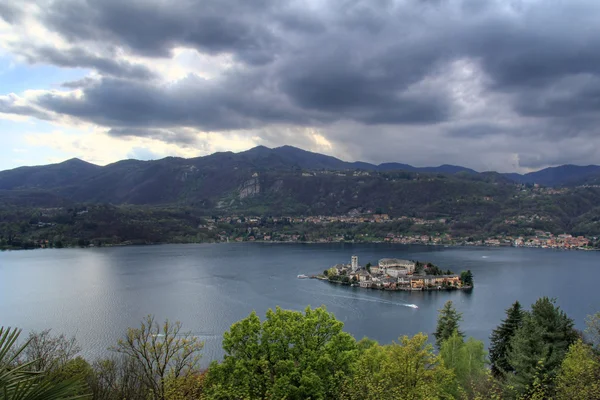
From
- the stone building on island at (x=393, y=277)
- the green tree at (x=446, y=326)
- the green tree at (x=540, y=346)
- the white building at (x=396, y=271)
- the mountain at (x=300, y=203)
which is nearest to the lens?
the green tree at (x=540, y=346)

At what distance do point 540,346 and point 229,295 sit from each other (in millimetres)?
29910

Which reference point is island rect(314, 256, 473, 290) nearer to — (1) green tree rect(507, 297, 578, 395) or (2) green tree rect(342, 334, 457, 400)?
(1) green tree rect(507, 297, 578, 395)

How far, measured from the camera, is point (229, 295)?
126ft

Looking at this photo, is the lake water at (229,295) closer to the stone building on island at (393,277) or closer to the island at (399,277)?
the island at (399,277)

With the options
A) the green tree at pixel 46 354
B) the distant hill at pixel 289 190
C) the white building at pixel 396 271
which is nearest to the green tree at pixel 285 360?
the green tree at pixel 46 354

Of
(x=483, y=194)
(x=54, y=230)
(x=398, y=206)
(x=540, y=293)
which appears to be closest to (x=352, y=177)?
(x=398, y=206)

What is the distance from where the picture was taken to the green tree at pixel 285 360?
877 centimetres

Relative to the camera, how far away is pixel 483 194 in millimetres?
140125

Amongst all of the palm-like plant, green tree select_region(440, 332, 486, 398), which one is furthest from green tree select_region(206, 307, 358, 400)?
the palm-like plant

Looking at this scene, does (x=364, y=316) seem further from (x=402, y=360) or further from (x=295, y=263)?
(x=295, y=263)

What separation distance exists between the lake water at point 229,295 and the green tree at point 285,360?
13.5 meters

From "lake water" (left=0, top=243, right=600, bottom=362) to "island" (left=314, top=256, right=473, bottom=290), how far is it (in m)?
2.45

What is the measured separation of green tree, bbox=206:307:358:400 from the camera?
8.77 meters

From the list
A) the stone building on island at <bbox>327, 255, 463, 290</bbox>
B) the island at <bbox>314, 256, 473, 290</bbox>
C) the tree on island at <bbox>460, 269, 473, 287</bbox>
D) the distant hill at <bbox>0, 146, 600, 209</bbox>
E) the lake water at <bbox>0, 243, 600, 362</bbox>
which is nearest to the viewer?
the lake water at <bbox>0, 243, 600, 362</bbox>
